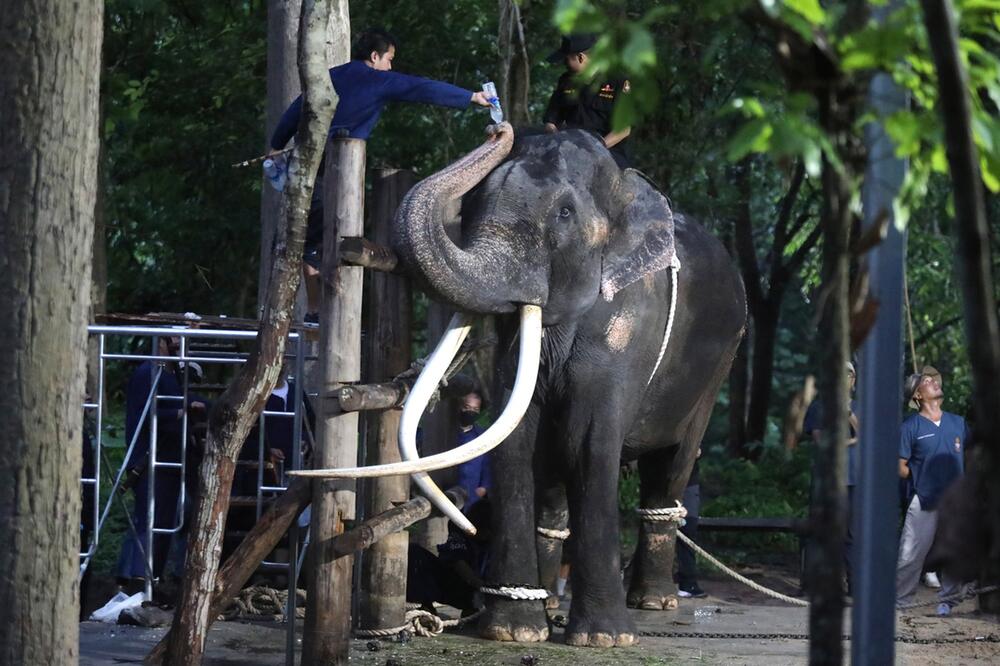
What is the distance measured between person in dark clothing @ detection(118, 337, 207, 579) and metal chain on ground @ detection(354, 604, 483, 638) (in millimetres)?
1271

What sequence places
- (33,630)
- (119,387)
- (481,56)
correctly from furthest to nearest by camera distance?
(119,387), (481,56), (33,630)

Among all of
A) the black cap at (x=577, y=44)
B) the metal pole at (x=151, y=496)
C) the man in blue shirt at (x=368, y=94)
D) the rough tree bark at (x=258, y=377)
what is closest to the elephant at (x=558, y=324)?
the man in blue shirt at (x=368, y=94)

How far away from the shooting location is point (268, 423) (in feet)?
29.7

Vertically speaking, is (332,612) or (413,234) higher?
(413,234)

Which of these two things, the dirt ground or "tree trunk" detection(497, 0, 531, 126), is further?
"tree trunk" detection(497, 0, 531, 126)

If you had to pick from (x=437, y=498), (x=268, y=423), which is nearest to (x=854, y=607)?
(x=437, y=498)

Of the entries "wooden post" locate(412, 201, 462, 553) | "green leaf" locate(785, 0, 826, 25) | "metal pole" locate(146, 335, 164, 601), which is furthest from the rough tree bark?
"green leaf" locate(785, 0, 826, 25)

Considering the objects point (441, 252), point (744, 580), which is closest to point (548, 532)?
point (744, 580)

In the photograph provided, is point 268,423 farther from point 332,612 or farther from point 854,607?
point 854,607

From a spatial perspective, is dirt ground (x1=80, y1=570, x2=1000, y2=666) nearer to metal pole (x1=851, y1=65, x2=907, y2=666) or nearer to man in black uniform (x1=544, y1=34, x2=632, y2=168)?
man in black uniform (x1=544, y1=34, x2=632, y2=168)

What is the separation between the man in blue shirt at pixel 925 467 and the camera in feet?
36.9

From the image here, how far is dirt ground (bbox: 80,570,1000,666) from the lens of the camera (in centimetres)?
774

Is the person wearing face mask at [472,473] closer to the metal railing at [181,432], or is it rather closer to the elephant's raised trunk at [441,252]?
the metal railing at [181,432]

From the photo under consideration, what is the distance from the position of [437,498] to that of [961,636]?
3.42 meters
